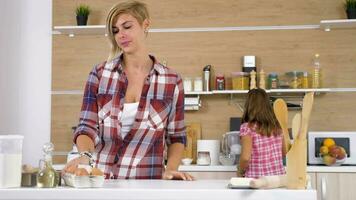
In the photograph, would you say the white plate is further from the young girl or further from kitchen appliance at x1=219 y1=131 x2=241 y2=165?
kitchen appliance at x1=219 y1=131 x2=241 y2=165

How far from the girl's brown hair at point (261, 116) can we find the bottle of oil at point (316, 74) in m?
1.01

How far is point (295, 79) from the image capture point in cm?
411

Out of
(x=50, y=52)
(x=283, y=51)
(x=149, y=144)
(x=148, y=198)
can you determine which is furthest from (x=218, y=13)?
(x=148, y=198)

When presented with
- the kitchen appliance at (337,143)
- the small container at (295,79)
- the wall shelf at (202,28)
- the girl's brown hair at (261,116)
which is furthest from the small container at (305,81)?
the girl's brown hair at (261,116)

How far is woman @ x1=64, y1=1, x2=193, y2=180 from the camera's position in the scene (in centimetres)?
202

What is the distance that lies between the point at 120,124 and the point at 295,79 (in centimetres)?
235

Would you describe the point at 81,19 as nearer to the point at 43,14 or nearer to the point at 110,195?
the point at 43,14

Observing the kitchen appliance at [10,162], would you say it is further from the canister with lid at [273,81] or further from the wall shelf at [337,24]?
the wall shelf at [337,24]

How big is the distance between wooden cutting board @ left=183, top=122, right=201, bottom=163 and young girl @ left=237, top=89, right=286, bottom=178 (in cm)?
95

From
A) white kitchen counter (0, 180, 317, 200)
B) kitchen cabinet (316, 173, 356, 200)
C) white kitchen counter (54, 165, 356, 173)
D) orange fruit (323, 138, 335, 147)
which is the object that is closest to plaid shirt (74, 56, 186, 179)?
white kitchen counter (0, 180, 317, 200)

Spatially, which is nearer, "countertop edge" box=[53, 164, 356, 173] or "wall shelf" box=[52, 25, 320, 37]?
"countertop edge" box=[53, 164, 356, 173]

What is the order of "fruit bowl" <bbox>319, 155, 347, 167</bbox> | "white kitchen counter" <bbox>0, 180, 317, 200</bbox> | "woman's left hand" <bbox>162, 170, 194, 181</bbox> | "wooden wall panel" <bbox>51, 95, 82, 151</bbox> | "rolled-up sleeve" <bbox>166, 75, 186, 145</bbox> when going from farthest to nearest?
"wooden wall panel" <bbox>51, 95, 82, 151</bbox> < "fruit bowl" <bbox>319, 155, 347, 167</bbox> < "rolled-up sleeve" <bbox>166, 75, 186, 145</bbox> < "woman's left hand" <bbox>162, 170, 194, 181</bbox> < "white kitchen counter" <bbox>0, 180, 317, 200</bbox>

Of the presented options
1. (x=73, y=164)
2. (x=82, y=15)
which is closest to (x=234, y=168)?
(x=82, y=15)

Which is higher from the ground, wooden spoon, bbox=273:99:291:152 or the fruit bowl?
wooden spoon, bbox=273:99:291:152
